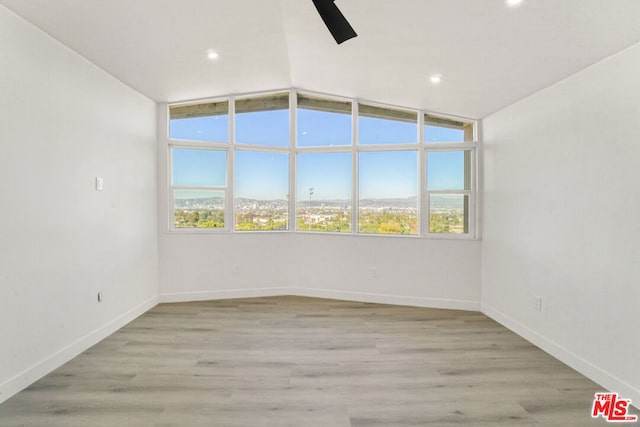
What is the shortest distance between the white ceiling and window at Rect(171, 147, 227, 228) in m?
0.92

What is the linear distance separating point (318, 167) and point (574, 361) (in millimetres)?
3570

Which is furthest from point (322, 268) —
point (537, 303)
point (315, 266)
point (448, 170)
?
point (537, 303)

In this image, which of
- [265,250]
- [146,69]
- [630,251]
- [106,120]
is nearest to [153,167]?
[106,120]

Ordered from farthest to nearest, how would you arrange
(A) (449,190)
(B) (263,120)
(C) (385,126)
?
(B) (263,120), (C) (385,126), (A) (449,190)

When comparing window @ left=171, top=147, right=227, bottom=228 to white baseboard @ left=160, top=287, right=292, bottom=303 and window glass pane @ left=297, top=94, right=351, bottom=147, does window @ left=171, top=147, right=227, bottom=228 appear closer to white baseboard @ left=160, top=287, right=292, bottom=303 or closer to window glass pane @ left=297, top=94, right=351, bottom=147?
white baseboard @ left=160, top=287, right=292, bottom=303

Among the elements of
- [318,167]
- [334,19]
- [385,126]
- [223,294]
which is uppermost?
[385,126]

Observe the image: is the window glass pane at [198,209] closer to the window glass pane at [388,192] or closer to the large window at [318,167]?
the large window at [318,167]

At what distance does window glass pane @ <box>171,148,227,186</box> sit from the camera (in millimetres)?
4801

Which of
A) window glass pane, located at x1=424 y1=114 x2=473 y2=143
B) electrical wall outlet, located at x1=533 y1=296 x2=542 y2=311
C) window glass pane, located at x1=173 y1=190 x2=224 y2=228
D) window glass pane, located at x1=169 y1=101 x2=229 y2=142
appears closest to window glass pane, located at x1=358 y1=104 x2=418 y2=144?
window glass pane, located at x1=424 y1=114 x2=473 y2=143

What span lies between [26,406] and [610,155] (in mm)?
4262

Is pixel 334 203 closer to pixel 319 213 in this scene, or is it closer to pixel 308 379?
Answer: pixel 319 213

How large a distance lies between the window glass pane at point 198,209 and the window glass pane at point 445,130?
2901mm

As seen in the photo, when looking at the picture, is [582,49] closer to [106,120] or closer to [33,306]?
[106,120]

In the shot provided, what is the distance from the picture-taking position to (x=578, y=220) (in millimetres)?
2826
